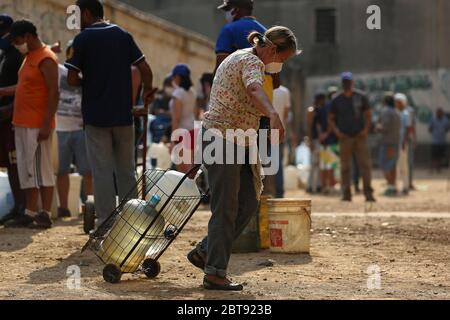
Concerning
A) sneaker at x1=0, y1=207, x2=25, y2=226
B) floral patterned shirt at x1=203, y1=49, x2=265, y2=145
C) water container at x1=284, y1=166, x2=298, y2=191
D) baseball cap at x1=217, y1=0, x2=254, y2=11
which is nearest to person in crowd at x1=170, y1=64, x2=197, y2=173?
sneaker at x1=0, y1=207, x2=25, y2=226

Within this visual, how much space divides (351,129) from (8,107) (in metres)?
7.07

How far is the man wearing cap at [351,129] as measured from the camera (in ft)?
54.7

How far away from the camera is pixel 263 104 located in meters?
6.78

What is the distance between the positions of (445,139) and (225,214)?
1129 inches

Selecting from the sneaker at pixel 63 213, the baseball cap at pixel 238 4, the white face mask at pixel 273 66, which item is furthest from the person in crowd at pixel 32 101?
the white face mask at pixel 273 66

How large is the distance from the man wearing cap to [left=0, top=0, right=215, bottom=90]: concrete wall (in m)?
3.94

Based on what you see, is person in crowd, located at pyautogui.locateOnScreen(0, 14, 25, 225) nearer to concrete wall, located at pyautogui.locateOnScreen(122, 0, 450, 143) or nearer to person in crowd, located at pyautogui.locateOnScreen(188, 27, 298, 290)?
person in crowd, located at pyautogui.locateOnScreen(188, 27, 298, 290)

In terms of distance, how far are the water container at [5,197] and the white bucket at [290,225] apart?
3346 mm

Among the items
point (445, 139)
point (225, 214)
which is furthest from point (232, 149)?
A: point (445, 139)

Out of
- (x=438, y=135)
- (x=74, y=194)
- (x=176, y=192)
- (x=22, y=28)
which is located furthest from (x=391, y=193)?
(x=438, y=135)

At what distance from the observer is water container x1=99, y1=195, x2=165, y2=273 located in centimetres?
761

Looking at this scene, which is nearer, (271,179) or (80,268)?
(80,268)

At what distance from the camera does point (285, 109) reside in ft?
46.2
